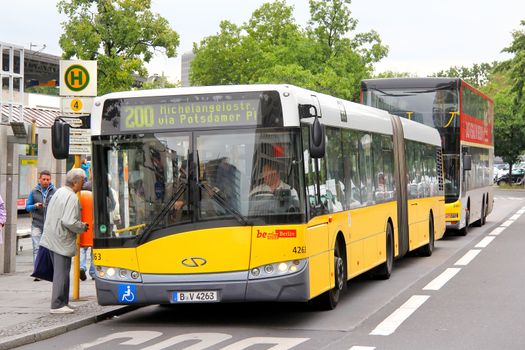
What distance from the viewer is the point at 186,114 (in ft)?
35.2

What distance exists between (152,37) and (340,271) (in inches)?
851

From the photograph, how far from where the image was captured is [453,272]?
1650 cm

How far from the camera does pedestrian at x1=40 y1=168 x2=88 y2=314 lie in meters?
11.6

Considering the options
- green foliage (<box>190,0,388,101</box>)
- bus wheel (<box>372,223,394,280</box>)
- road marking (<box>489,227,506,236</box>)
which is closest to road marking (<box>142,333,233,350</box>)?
bus wheel (<box>372,223,394,280</box>)

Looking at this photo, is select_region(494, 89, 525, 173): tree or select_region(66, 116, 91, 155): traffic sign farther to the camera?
select_region(494, 89, 525, 173): tree

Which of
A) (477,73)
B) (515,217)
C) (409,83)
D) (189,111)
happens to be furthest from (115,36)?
(477,73)

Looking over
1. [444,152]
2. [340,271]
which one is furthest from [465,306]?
[444,152]

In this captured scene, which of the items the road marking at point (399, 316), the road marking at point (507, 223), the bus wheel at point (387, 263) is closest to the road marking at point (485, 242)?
the road marking at point (507, 223)

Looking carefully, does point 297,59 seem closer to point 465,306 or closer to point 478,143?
point 478,143

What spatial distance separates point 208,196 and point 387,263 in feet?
19.6

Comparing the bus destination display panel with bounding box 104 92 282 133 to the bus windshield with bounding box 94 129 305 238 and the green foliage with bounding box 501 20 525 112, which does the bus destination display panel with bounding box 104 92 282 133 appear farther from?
the green foliage with bounding box 501 20 525 112

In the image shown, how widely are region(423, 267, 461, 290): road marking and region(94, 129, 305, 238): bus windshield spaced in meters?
4.50

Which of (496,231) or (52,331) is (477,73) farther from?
(52,331)

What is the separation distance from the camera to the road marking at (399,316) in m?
10.2
